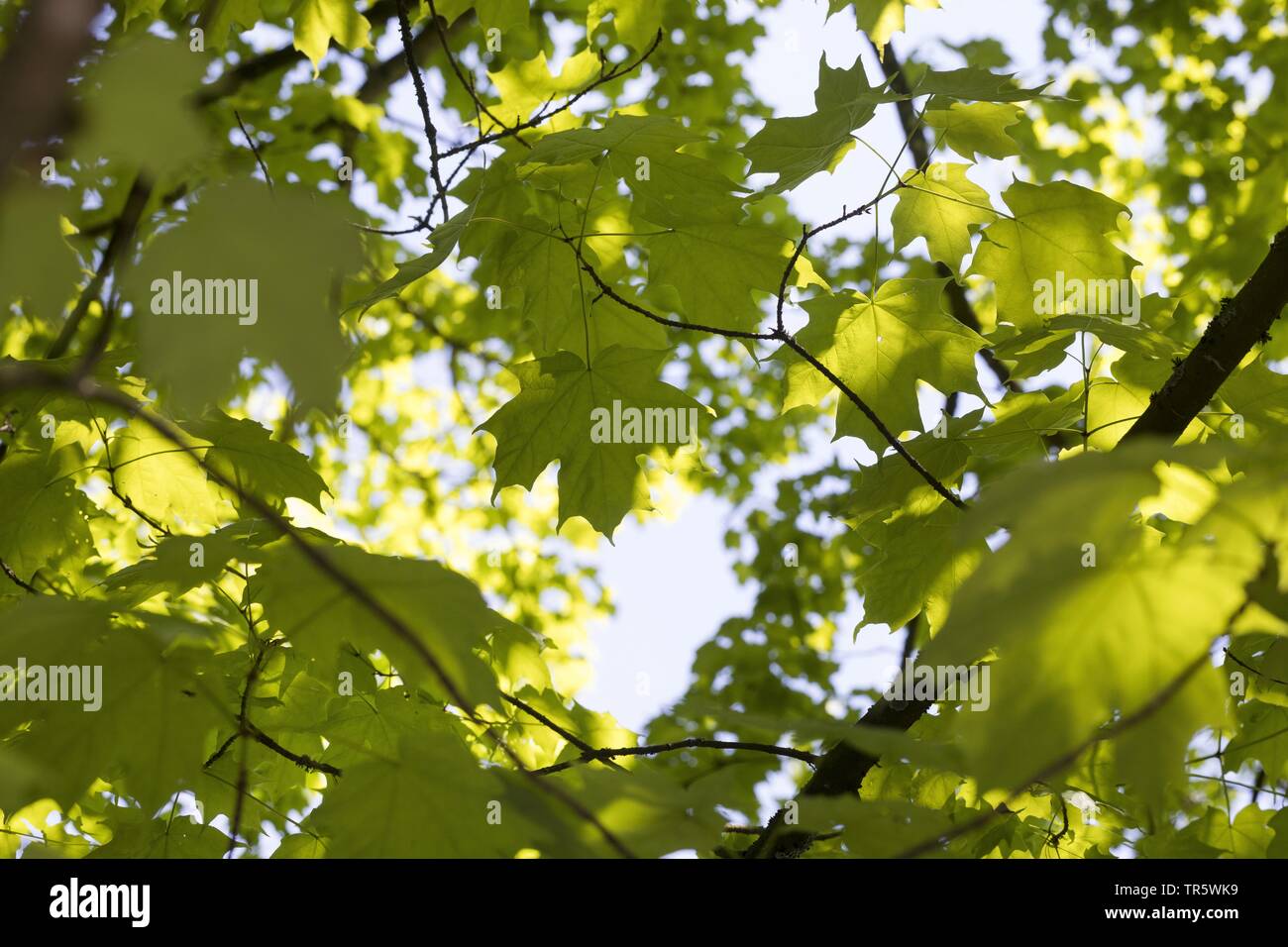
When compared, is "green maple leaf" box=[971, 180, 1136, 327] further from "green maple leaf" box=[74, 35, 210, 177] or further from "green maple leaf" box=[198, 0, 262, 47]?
"green maple leaf" box=[198, 0, 262, 47]

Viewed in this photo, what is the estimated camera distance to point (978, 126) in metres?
1.93

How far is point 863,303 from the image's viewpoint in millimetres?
2031

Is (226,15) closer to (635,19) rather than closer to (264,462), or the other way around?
(635,19)

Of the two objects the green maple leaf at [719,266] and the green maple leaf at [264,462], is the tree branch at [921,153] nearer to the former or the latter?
the green maple leaf at [719,266]

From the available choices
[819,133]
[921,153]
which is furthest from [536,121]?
[921,153]

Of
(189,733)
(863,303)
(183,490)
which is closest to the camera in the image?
(189,733)

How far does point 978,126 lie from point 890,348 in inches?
19.2

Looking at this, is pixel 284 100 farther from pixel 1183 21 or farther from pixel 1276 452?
pixel 1276 452

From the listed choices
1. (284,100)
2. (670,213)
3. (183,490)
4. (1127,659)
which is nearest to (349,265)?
(1127,659)

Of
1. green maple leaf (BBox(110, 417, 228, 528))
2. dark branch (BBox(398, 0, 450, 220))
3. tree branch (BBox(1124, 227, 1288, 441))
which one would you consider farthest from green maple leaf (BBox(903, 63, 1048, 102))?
green maple leaf (BBox(110, 417, 228, 528))

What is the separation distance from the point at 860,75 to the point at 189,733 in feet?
5.55

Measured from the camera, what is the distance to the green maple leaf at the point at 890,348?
2.00m

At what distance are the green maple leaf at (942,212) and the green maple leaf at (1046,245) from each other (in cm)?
5

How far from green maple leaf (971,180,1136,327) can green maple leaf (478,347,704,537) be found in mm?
744
